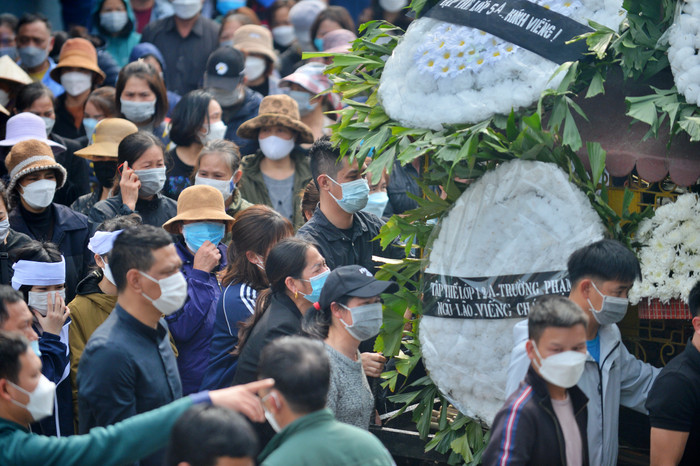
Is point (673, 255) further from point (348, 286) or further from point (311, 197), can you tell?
point (311, 197)

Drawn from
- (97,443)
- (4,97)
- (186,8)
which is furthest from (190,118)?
(97,443)

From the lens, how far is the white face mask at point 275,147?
7.26 metres

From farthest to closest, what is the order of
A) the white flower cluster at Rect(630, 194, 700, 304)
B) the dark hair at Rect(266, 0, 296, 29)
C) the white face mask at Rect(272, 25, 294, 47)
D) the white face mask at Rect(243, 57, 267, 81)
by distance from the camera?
the dark hair at Rect(266, 0, 296, 29) < the white face mask at Rect(272, 25, 294, 47) < the white face mask at Rect(243, 57, 267, 81) < the white flower cluster at Rect(630, 194, 700, 304)

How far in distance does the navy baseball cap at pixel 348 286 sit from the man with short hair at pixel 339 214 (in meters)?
1.30

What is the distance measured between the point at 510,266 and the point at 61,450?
2.31m

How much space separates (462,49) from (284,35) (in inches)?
251

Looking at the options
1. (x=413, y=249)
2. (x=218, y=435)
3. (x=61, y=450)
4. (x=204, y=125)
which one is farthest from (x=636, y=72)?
(x=204, y=125)

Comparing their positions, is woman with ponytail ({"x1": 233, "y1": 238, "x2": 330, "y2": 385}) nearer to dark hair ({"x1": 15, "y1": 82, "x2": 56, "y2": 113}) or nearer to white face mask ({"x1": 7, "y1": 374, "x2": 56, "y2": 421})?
white face mask ({"x1": 7, "y1": 374, "x2": 56, "y2": 421})

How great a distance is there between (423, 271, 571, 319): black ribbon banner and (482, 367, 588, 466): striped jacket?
95 centimetres

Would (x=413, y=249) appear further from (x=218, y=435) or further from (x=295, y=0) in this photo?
(x=295, y=0)

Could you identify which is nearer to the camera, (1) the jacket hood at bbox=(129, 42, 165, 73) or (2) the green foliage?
(2) the green foliage

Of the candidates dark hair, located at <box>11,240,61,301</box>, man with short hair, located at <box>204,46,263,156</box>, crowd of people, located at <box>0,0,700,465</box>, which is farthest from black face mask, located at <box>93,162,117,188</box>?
dark hair, located at <box>11,240,61,301</box>

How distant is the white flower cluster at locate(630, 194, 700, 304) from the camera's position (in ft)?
14.6

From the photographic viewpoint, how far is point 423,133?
15.9 ft
